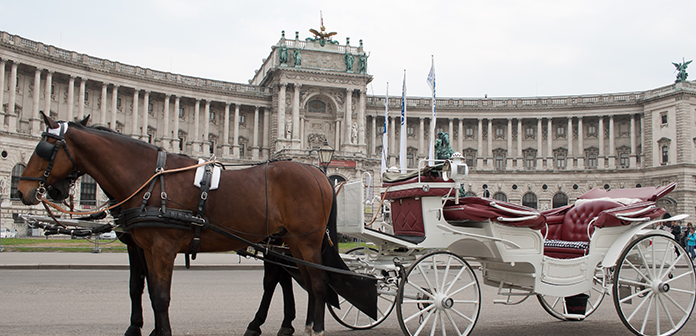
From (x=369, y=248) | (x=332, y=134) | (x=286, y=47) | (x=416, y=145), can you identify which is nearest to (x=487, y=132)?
(x=416, y=145)

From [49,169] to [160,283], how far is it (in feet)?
5.56

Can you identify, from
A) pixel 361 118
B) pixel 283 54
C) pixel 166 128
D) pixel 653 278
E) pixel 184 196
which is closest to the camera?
pixel 184 196

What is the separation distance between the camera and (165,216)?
19.2 feet

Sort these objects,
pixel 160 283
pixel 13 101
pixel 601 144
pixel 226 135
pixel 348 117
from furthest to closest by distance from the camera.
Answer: pixel 601 144 < pixel 348 117 < pixel 226 135 < pixel 13 101 < pixel 160 283

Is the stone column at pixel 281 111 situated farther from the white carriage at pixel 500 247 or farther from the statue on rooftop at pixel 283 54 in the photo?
the white carriage at pixel 500 247

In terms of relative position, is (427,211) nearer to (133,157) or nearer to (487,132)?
(133,157)

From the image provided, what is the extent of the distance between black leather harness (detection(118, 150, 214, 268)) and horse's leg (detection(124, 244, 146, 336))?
2.26ft

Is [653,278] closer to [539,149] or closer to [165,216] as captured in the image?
[165,216]

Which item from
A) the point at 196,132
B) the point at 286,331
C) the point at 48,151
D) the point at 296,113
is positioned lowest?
the point at 286,331

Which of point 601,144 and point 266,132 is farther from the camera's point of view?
point 601,144

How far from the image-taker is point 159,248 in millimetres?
5848

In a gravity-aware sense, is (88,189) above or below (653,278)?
above

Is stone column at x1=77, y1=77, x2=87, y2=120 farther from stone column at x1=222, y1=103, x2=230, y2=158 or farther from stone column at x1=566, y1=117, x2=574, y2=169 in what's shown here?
stone column at x1=566, y1=117, x2=574, y2=169

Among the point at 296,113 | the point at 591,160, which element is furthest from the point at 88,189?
the point at 591,160
